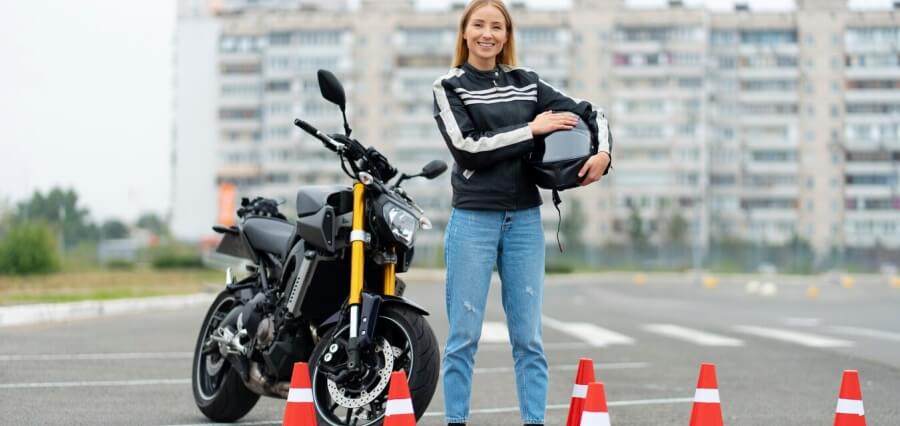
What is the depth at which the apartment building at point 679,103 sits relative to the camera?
112 meters

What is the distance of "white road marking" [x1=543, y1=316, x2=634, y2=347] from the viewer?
53.7 feet

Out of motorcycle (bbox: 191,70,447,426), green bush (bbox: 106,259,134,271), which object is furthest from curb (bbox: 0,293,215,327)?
green bush (bbox: 106,259,134,271)

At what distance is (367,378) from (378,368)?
0.07m

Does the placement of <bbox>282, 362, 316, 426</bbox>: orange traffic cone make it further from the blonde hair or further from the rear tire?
the rear tire

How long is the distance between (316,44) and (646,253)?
40891mm

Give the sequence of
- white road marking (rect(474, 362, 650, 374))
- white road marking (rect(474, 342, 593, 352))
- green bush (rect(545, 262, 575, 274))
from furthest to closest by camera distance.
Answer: green bush (rect(545, 262, 575, 274)) < white road marking (rect(474, 342, 593, 352)) < white road marking (rect(474, 362, 650, 374))

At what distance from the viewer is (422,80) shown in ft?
370

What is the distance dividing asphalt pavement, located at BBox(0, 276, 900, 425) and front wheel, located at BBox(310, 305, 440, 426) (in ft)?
4.92

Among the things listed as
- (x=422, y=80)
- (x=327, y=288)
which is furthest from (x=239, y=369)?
(x=422, y=80)

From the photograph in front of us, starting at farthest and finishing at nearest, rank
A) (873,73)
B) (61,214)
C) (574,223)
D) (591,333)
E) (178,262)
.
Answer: (873,73)
(574,223)
(178,262)
(61,214)
(591,333)

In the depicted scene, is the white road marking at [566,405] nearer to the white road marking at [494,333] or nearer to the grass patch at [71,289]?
the white road marking at [494,333]

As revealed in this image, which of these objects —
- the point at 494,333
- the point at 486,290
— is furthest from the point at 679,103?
the point at 486,290

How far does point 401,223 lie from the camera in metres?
6.09

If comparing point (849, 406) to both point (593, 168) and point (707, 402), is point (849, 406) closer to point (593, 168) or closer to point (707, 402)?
point (707, 402)
